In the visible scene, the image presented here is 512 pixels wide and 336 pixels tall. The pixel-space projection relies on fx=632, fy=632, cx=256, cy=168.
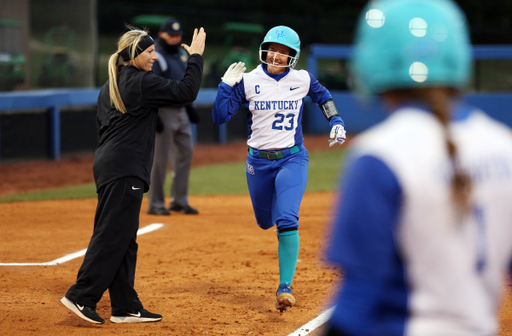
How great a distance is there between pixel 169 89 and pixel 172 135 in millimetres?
4541

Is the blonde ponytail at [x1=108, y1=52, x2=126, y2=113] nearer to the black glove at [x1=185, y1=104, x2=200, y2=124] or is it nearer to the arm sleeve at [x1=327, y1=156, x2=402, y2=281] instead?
the arm sleeve at [x1=327, y1=156, x2=402, y2=281]

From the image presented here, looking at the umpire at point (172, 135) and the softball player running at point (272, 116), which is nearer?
the softball player running at point (272, 116)

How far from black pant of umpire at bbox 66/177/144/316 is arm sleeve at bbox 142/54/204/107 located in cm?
58

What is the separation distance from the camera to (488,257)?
1.58 meters

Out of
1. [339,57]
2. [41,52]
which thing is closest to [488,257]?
[41,52]

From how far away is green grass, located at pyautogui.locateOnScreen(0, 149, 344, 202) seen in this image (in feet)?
34.8

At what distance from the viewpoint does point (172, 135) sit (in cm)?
881

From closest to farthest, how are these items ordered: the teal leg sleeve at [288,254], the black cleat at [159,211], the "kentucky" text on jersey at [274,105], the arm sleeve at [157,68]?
the teal leg sleeve at [288,254] → the "kentucky" text on jersey at [274,105] → the arm sleeve at [157,68] → the black cleat at [159,211]

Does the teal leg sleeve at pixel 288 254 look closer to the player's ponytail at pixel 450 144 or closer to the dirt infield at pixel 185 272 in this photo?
the dirt infield at pixel 185 272

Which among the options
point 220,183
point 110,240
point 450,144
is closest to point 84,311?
point 110,240

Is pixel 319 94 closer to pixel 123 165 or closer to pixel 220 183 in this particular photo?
pixel 123 165

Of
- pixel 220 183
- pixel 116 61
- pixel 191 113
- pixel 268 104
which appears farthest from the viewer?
pixel 220 183

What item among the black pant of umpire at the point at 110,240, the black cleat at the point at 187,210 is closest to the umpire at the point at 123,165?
the black pant of umpire at the point at 110,240

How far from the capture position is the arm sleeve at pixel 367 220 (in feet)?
4.74
